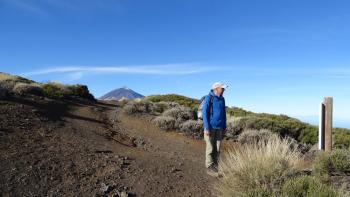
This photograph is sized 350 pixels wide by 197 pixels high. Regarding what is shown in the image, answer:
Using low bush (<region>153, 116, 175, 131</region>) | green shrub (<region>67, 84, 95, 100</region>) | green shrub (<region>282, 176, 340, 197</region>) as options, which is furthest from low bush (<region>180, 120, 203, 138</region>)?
green shrub (<region>67, 84, 95, 100</region>)

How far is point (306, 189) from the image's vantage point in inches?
266

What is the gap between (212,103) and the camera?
32.1 ft

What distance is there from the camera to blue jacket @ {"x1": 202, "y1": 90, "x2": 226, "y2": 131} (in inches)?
383

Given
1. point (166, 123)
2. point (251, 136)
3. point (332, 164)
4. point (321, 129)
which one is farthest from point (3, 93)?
point (332, 164)

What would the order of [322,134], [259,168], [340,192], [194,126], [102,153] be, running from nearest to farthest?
[340,192] < [259,168] < [102,153] < [322,134] < [194,126]

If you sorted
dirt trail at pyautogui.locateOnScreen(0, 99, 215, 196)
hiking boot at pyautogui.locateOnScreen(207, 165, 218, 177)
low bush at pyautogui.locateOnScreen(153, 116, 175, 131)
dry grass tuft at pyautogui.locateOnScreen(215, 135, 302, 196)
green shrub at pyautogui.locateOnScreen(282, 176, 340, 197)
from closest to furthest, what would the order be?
green shrub at pyautogui.locateOnScreen(282, 176, 340, 197), dry grass tuft at pyautogui.locateOnScreen(215, 135, 302, 196), dirt trail at pyautogui.locateOnScreen(0, 99, 215, 196), hiking boot at pyautogui.locateOnScreen(207, 165, 218, 177), low bush at pyautogui.locateOnScreen(153, 116, 175, 131)

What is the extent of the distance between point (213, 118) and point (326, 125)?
15.4ft

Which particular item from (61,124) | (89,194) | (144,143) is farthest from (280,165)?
(61,124)

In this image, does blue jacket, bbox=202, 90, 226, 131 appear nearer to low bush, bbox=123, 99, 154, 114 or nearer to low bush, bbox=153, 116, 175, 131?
low bush, bbox=153, 116, 175, 131

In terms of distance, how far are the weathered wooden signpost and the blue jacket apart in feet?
14.2

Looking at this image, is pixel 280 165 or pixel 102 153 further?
pixel 102 153

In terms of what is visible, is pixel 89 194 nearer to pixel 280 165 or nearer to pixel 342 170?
pixel 280 165

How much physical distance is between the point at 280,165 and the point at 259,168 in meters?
0.44

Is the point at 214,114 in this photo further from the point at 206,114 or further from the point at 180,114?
the point at 180,114
